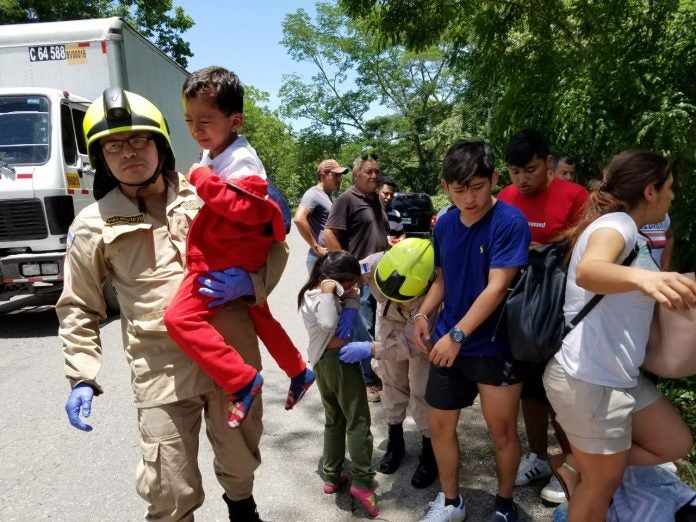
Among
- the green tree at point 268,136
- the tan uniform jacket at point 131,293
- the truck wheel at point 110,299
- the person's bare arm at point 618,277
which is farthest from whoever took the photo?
the green tree at point 268,136

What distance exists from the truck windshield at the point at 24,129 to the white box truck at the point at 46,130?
1cm

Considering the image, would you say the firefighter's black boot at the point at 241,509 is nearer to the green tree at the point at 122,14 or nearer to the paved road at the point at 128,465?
the paved road at the point at 128,465

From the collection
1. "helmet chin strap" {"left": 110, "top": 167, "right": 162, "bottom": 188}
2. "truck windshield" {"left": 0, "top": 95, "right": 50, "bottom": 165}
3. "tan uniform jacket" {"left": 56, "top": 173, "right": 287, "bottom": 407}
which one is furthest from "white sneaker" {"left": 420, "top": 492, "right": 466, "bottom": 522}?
"truck windshield" {"left": 0, "top": 95, "right": 50, "bottom": 165}

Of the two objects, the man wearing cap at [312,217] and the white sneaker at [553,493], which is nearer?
the white sneaker at [553,493]

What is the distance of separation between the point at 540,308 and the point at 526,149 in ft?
4.19

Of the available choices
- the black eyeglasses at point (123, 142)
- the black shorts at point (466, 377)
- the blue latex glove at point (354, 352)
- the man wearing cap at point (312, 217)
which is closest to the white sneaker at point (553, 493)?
the black shorts at point (466, 377)

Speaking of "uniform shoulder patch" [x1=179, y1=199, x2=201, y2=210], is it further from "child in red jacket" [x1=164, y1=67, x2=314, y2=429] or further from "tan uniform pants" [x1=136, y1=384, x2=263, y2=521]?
"tan uniform pants" [x1=136, y1=384, x2=263, y2=521]

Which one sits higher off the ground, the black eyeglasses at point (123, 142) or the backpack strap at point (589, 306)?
the black eyeglasses at point (123, 142)

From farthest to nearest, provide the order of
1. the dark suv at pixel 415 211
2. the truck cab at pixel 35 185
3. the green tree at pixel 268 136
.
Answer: the green tree at pixel 268 136
the dark suv at pixel 415 211
the truck cab at pixel 35 185

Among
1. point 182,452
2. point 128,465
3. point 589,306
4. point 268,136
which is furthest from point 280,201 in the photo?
point 268,136

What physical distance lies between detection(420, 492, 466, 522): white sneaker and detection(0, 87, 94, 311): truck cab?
5639 mm

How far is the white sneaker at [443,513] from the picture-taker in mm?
2499

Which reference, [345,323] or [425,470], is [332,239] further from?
[425,470]

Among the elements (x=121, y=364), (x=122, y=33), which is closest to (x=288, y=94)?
(x=122, y=33)
